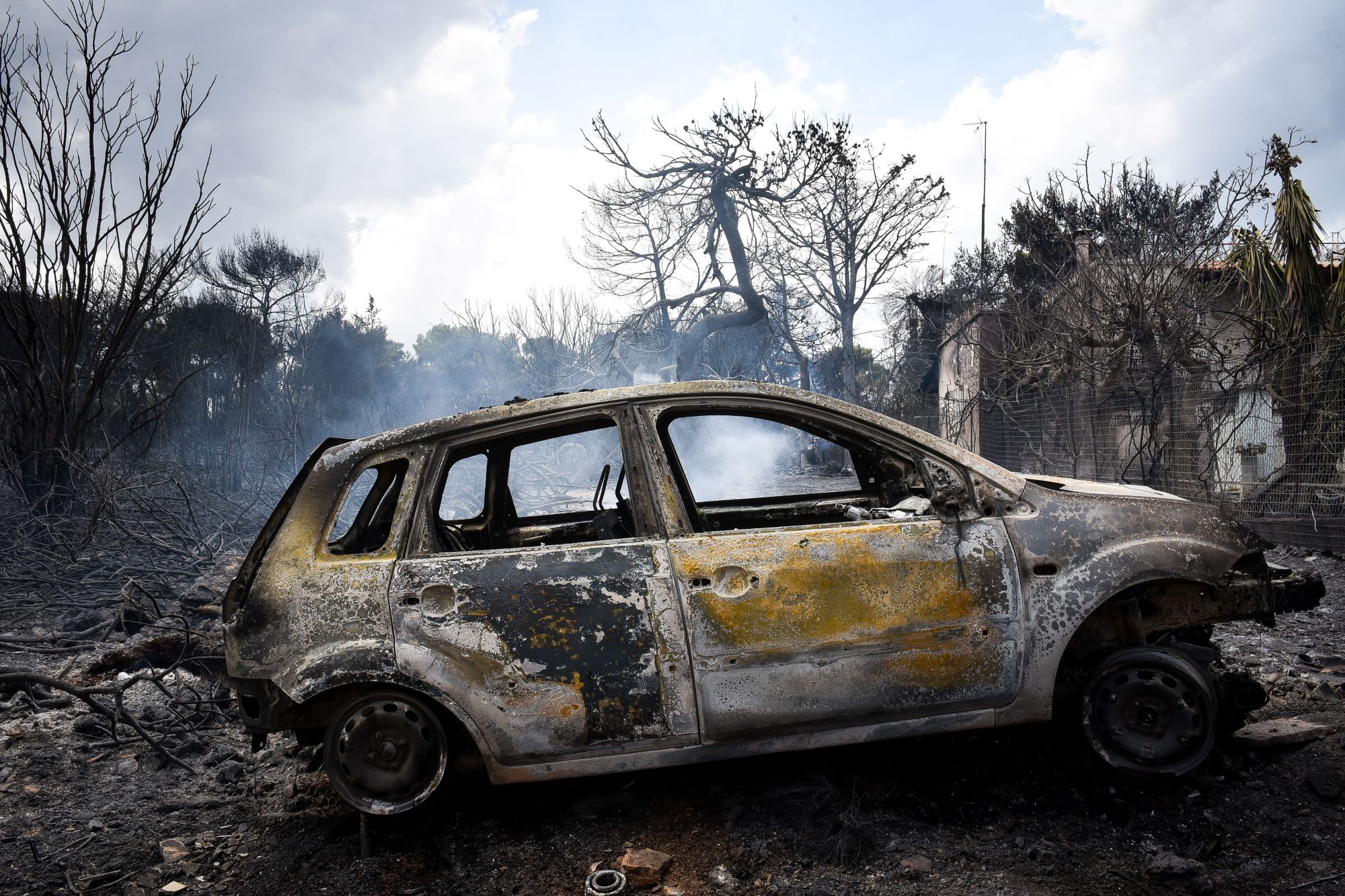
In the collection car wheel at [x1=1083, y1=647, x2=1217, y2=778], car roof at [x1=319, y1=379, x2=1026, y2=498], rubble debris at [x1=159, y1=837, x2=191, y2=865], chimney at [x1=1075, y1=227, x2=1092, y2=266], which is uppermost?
chimney at [x1=1075, y1=227, x2=1092, y2=266]

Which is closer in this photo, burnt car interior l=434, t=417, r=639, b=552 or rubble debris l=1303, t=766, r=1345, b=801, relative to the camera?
rubble debris l=1303, t=766, r=1345, b=801

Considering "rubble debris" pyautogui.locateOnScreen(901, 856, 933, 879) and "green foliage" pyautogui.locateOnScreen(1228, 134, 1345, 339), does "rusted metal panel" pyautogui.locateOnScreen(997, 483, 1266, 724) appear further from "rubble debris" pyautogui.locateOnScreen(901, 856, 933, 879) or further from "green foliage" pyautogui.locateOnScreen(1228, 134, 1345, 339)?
"green foliage" pyautogui.locateOnScreen(1228, 134, 1345, 339)

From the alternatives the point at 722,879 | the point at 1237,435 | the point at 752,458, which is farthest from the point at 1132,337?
the point at 752,458

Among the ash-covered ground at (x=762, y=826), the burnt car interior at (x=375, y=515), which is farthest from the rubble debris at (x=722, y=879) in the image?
the burnt car interior at (x=375, y=515)

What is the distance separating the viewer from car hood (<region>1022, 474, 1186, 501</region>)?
3.00m

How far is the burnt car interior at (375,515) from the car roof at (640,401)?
11cm

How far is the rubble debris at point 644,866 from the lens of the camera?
255cm

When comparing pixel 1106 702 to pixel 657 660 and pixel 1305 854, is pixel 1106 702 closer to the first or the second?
pixel 1305 854

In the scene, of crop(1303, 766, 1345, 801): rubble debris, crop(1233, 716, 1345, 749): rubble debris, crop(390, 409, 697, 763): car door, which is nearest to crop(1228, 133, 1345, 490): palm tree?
crop(1233, 716, 1345, 749): rubble debris

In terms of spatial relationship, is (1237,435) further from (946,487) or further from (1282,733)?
(946,487)

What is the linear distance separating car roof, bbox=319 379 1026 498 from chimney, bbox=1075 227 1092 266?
7.08 metres

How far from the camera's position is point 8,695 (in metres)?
4.57

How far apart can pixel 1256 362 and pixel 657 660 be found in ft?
24.3

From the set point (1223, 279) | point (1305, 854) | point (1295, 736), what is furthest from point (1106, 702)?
point (1223, 279)
